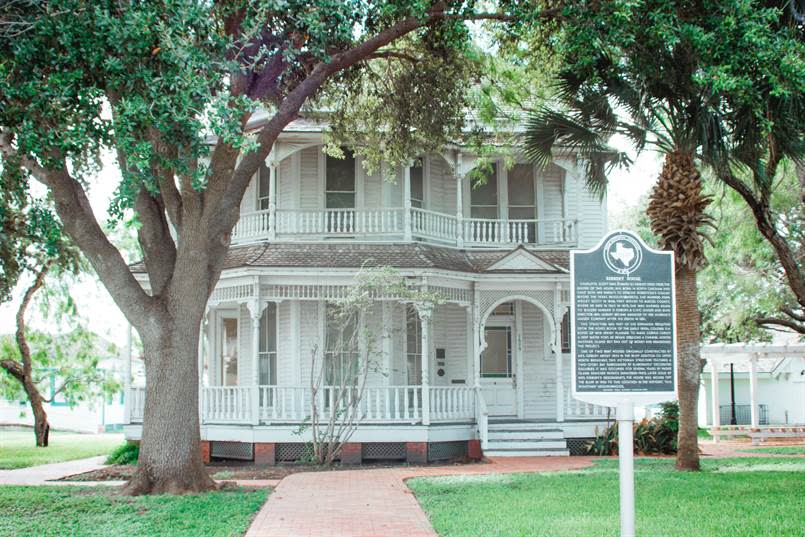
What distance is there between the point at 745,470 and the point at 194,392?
1002 cm

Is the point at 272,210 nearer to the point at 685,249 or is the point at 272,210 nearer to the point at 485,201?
the point at 485,201

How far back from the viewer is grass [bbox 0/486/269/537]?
9891 millimetres

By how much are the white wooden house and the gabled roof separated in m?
0.05

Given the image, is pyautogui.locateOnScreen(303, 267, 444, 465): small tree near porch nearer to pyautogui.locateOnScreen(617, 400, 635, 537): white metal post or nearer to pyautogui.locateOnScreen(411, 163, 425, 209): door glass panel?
pyautogui.locateOnScreen(411, 163, 425, 209): door glass panel

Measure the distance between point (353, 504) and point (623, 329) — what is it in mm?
5609

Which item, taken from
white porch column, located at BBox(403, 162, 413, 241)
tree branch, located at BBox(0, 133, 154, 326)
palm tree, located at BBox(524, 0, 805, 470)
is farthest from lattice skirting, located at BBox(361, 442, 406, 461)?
tree branch, located at BBox(0, 133, 154, 326)

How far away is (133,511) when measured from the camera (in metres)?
11.0

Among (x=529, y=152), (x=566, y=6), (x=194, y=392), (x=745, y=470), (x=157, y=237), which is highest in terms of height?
(x=566, y=6)

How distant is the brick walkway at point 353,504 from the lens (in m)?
9.95

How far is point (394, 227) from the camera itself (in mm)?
20516

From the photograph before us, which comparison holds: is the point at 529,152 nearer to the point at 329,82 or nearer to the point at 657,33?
the point at 329,82

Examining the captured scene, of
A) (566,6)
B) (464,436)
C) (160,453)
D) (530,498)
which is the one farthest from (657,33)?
(464,436)

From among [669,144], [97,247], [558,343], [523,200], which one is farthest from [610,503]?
[523,200]

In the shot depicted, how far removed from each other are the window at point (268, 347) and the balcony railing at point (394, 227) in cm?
191
